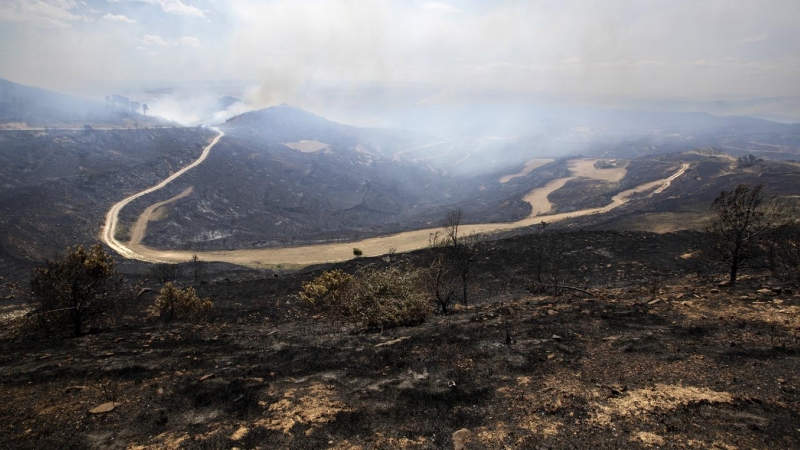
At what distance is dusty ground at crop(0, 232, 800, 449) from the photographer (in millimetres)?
7105

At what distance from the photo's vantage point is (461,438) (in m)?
7.08

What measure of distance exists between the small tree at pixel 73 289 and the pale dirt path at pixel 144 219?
5015 cm

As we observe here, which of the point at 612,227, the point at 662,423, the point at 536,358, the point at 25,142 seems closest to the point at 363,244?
the point at 612,227

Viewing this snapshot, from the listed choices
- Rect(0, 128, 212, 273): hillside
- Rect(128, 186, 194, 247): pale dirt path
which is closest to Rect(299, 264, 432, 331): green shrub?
Rect(0, 128, 212, 273): hillside

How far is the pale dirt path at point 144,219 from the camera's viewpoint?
59.0 meters

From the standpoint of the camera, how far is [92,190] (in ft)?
235

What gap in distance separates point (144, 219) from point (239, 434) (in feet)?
243

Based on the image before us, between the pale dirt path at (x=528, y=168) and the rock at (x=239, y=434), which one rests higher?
the pale dirt path at (x=528, y=168)

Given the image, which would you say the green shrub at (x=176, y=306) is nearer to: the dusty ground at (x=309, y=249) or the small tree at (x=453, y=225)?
the small tree at (x=453, y=225)

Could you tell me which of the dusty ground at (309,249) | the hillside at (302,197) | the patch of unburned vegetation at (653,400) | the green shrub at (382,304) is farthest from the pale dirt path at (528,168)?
the patch of unburned vegetation at (653,400)

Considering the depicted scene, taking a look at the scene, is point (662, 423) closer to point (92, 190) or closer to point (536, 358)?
point (536, 358)

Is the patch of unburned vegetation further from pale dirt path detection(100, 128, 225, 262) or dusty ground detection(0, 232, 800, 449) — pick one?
pale dirt path detection(100, 128, 225, 262)

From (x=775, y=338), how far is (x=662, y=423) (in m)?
5.69

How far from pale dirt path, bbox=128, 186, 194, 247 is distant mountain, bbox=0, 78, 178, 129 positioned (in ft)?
176
